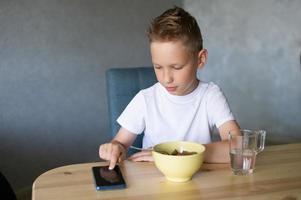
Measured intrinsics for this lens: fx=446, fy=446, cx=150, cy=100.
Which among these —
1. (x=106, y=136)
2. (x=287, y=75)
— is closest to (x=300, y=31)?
(x=287, y=75)

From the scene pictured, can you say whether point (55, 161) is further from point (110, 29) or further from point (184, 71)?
point (184, 71)

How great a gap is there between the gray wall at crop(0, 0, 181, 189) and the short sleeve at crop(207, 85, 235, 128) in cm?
144

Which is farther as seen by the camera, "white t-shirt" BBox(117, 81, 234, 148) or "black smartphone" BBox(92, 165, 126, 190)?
"white t-shirt" BBox(117, 81, 234, 148)

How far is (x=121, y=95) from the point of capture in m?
1.70

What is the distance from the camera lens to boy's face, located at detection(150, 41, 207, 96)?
51.3 inches

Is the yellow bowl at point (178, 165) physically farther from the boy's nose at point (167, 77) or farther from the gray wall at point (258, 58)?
the gray wall at point (258, 58)

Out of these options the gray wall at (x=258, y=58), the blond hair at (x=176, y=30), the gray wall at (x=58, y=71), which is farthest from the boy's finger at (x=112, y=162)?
the gray wall at (x=258, y=58)

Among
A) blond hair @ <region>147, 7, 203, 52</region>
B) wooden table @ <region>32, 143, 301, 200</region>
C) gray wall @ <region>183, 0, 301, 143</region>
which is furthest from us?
gray wall @ <region>183, 0, 301, 143</region>

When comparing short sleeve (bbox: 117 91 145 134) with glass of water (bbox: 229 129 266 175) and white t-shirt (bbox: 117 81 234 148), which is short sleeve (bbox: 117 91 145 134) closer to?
white t-shirt (bbox: 117 81 234 148)

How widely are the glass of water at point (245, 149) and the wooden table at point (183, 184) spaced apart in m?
0.03

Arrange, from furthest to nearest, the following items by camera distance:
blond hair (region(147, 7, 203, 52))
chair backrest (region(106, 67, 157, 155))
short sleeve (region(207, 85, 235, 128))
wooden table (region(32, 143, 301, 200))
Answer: chair backrest (region(106, 67, 157, 155)), short sleeve (region(207, 85, 235, 128)), blond hair (region(147, 7, 203, 52)), wooden table (region(32, 143, 301, 200))

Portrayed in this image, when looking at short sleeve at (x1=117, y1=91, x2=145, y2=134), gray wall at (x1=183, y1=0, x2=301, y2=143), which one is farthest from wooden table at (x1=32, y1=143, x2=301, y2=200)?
gray wall at (x1=183, y1=0, x2=301, y2=143)

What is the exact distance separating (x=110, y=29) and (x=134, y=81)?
122 centimetres

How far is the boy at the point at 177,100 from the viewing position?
132cm
